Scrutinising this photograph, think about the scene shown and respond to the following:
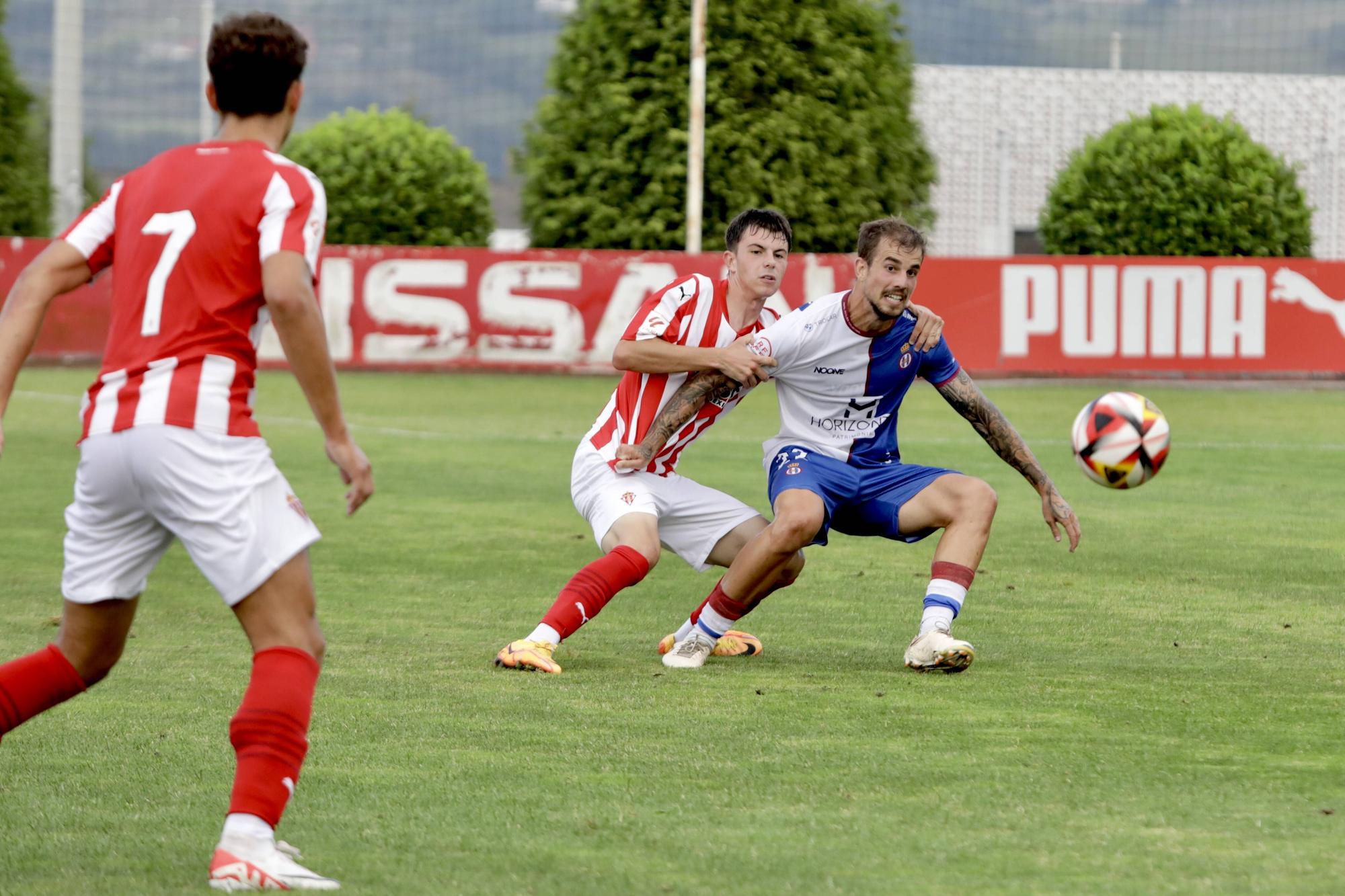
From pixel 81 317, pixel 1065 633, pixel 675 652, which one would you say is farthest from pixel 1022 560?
pixel 81 317

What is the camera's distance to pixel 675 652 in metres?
6.38

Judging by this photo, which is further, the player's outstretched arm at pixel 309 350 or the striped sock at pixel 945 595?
the striped sock at pixel 945 595

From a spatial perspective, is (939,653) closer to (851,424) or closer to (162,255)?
(851,424)

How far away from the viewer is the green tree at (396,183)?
96.2 ft

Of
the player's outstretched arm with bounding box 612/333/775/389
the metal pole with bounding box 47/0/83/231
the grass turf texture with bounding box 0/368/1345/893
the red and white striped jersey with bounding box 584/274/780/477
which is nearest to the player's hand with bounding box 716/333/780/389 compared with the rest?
the player's outstretched arm with bounding box 612/333/775/389

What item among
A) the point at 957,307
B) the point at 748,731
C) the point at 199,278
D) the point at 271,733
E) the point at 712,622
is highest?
the point at 957,307

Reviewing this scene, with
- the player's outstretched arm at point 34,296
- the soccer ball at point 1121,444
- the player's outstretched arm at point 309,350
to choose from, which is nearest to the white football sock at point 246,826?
the player's outstretched arm at point 309,350

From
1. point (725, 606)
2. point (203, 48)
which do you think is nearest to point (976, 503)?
point (725, 606)

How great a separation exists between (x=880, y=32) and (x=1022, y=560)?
21914 mm

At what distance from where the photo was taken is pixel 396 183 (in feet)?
96.2

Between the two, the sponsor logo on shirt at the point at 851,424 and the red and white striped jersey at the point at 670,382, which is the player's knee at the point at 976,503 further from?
the red and white striped jersey at the point at 670,382

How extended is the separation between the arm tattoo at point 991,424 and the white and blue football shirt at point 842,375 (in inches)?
2.5

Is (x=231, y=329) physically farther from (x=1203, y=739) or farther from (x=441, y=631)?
(x=441, y=631)

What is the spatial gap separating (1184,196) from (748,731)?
80.9 feet
